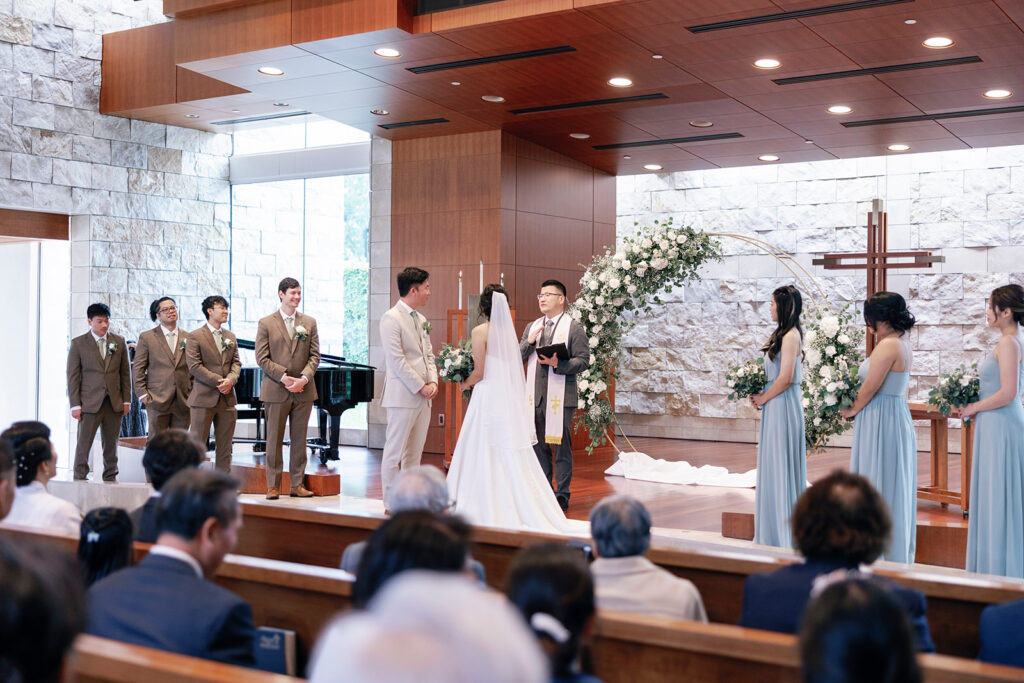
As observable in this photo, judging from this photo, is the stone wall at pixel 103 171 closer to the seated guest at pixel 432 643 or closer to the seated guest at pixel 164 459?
the seated guest at pixel 164 459

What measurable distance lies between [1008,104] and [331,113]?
641 cm

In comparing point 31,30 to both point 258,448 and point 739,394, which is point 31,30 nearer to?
point 258,448

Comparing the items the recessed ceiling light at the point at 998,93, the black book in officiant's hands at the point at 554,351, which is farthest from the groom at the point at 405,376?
the recessed ceiling light at the point at 998,93

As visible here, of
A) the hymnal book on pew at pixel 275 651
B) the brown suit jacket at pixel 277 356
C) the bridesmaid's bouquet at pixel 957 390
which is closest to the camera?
the hymnal book on pew at pixel 275 651

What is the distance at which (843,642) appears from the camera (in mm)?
1210

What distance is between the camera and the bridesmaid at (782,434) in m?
5.84

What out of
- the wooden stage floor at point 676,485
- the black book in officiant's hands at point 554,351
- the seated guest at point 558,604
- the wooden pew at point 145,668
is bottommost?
the wooden stage floor at point 676,485

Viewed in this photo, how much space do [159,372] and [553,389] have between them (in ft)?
11.9

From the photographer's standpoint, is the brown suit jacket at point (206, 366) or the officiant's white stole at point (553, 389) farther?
the brown suit jacket at point (206, 366)

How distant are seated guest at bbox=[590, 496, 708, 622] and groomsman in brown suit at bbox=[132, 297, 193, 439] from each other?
23.1 feet

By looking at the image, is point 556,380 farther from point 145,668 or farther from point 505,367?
point 145,668

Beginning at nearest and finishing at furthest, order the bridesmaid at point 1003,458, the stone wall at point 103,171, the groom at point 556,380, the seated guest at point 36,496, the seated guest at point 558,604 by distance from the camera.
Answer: the seated guest at point 558,604, the seated guest at point 36,496, the bridesmaid at point 1003,458, the groom at point 556,380, the stone wall at point 103,171

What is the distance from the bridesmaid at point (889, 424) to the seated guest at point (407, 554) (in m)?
4.04

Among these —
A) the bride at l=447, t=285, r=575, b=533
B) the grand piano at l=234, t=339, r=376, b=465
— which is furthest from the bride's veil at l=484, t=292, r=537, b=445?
the grand piano at l=234, t=339, r=376, b=465
